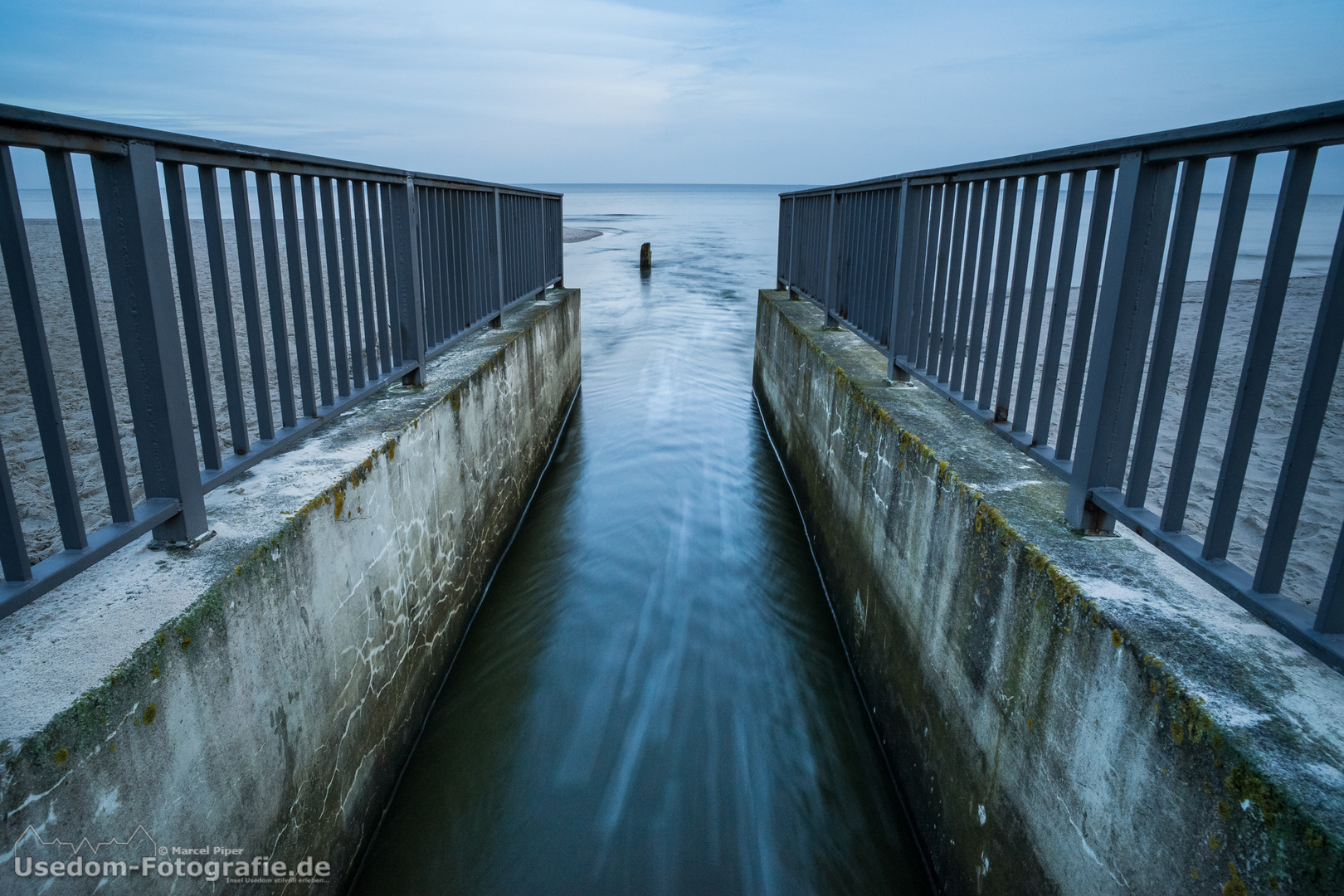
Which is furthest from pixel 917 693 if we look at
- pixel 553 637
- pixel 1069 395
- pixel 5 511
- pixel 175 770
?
pixel 5 511

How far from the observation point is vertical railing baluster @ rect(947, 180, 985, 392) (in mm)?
3578

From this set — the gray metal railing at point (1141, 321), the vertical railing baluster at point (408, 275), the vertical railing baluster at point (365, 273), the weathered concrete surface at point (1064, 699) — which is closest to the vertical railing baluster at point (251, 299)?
the vertical railing baluster at point (365, 273)

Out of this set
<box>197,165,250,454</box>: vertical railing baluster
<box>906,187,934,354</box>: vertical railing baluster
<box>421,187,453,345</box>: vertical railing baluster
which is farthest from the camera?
<box>421,187,453,345</box>: vertical railing baluster

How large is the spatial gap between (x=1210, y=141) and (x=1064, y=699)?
1.57 meters

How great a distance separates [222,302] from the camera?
8.82ft

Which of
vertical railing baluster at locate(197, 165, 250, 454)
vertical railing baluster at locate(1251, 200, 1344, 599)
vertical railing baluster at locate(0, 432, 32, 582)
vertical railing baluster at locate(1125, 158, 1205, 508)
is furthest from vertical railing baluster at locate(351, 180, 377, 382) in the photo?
vertical railing baluster at locate(1251, 200, 1344, 599)

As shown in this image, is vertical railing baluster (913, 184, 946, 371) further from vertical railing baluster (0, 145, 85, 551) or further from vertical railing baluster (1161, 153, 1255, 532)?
vertical railing baluster (0, 145, 85, 551)

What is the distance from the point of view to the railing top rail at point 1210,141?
162 cm

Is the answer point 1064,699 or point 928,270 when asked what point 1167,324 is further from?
point 928,270

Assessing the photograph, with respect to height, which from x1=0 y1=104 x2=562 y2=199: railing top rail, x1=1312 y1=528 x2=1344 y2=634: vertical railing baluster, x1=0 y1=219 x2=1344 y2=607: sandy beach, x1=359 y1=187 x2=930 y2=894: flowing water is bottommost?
x1=359 y1=187 x2=930 y2=894: flowing water

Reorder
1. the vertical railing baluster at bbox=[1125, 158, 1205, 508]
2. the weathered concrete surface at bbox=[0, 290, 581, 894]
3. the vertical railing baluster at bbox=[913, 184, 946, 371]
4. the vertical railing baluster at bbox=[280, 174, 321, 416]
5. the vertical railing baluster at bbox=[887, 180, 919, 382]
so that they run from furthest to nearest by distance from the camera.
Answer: the vertical railing baluster at bbox=[887, 180, 919, 382] → the vertical railing baluster at bbox=[913, 184, 946, 371] → the vertical railing baluster at bbox=[280, 174, 321, 416] → the vertical railing baluster at bbox=[1125, 158, 1205, 508] → the weathered concrete surface at bbox=[0, 290, 581, 894]

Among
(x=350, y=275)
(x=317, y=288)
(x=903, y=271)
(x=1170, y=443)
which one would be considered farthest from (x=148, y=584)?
(x=1170, y=443)

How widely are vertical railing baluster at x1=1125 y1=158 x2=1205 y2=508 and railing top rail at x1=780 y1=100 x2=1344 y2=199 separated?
3.4 inches

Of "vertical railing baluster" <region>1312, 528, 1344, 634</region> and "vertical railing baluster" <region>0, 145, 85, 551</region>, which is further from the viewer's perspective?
"vertical railing baluster" <region>0, 145, 85, 551</region>
